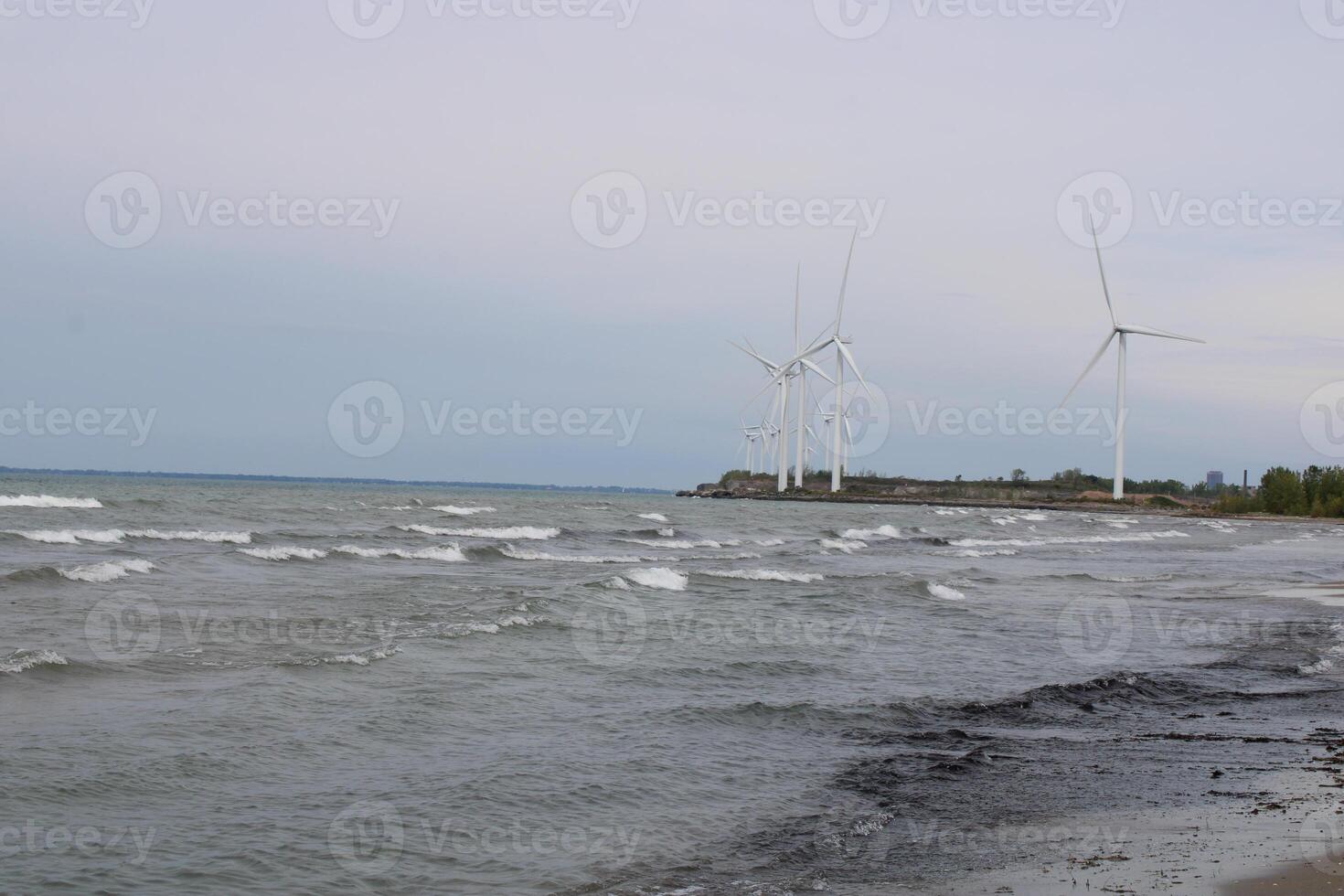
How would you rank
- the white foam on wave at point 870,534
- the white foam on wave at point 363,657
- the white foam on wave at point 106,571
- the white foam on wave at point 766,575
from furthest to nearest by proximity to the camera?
the white foam on wave at point 870,534 → the white foam on wave at point 766,575 → the white foam on wave at point 106,571 → the white foam on wave at point 363,657

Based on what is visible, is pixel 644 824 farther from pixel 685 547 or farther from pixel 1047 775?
pixel 685 547

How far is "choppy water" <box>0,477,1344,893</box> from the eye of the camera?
29.2 ft

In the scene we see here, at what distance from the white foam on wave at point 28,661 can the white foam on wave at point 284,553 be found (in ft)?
60.2

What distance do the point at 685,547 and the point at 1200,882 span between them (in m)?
41.8

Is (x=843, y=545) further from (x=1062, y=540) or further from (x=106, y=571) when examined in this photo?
(x=106, y=571)

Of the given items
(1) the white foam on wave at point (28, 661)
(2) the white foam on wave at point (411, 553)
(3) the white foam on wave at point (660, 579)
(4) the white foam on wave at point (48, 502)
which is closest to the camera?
(1) the white foam on wave at point (28, 661)

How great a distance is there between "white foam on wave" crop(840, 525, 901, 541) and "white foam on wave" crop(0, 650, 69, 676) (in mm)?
47290

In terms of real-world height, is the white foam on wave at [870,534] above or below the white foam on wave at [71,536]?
below

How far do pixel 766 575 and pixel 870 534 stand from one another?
3229cm

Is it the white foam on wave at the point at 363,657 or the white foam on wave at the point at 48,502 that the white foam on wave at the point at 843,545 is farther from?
the white foam on wave at the point at 48,502

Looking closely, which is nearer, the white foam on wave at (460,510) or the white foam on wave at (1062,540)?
the white foam on wave at (1062,540)

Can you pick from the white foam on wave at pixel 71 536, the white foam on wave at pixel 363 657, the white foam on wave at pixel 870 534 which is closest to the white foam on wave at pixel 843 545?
the white foam on wave at pixel 870 534

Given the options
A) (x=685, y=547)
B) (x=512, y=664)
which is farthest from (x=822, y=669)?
(x=685, y=547)

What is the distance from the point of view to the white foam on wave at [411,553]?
1454 inches
